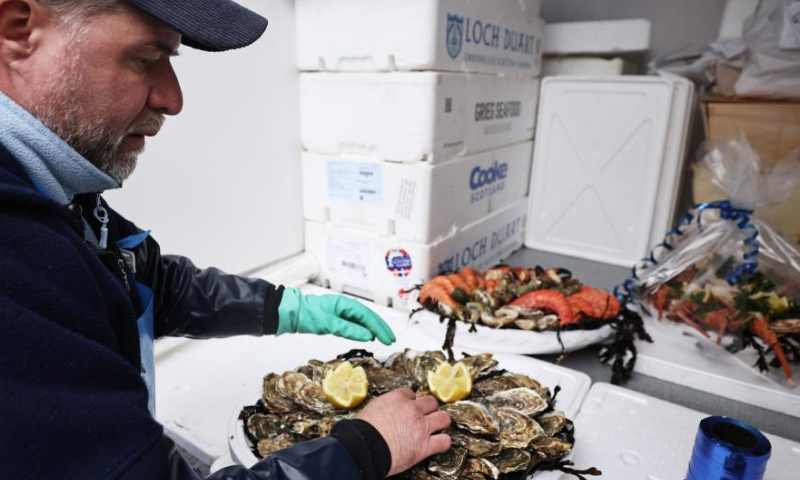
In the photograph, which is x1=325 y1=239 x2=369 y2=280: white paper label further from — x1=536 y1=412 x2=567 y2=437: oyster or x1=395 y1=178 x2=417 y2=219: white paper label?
x1=536 y1=412 x2=567 y2=437: oyster

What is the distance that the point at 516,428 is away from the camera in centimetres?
86

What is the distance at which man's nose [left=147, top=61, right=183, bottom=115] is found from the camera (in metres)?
0.63

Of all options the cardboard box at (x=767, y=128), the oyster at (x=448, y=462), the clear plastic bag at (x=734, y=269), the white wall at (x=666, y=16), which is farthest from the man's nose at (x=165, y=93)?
the white wall at (x=666, y=16)

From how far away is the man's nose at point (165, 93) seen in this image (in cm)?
63

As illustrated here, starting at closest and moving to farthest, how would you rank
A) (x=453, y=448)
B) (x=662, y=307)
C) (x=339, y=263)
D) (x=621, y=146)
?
(x=453, y=448) < (x=662, y=307) < (x=339, y=263) < (x=621, y=146)

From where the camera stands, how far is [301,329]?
3.53ft

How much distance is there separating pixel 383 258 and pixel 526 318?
453mm

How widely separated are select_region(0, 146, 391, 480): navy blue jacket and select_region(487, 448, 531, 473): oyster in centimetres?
28

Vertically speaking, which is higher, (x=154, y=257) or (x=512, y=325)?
(x=154, y=257)

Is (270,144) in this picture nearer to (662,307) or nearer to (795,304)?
(662,307)

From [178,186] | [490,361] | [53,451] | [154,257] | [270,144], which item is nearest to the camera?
[53,451]

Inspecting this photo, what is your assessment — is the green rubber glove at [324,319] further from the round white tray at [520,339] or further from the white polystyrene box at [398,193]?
the white polystyrene box at [398,193]

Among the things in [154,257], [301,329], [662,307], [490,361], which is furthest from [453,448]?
[662,307]

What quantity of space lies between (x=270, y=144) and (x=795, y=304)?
4.81ft
